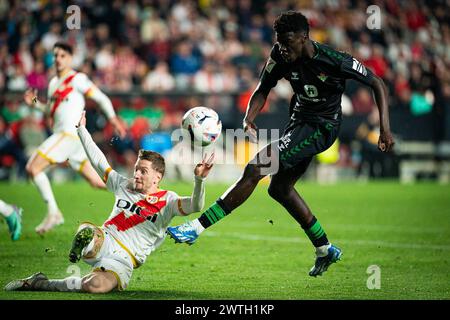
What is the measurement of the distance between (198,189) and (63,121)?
514 centimetres

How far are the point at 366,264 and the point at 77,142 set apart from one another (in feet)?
14.4

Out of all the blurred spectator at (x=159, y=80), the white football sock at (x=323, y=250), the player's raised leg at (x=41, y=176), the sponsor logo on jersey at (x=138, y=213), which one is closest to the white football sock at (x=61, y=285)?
the sponsor logo on jersey at (x=138, y=213)

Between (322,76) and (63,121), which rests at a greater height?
(322,76)

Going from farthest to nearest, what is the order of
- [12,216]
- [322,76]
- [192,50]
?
[192,50] < [12,216] < [322,76]

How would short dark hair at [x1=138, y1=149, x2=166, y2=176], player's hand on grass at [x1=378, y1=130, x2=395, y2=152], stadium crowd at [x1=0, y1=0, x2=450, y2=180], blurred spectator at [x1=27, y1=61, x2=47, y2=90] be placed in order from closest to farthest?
short dark hair at [x1=138, y1=149, x2=166, y2=176] → player's hand on grass at [x1=378, y1=130, x2=395, y2=152] → blurred spectator at [x1=27, y1=61, x2=47, y2=90] → stadium crowd at [x1=0, y1=0, x2=450, y2=180]

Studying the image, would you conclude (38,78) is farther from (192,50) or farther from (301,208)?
(301,208)

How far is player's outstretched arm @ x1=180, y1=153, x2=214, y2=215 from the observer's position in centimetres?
766

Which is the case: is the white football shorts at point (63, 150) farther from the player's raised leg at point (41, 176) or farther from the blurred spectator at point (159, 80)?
the blurred spectator at point (159, 80)

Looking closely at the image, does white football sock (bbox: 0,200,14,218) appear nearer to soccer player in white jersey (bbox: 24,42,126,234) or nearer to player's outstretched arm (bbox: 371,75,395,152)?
soccer player in white jersey (bbox: 24,42,126,234)

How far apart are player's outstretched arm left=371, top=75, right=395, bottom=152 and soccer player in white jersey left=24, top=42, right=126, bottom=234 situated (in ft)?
15.2

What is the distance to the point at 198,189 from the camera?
25.4 ft

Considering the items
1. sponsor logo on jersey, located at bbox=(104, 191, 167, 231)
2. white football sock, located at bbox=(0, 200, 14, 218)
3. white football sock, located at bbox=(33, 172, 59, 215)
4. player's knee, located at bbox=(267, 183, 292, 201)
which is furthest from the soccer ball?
white football sock, located at bbox=(33, 172, 59, 215)

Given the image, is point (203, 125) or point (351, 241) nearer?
point (203, 125)

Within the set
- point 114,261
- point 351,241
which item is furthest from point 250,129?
point 351,241
